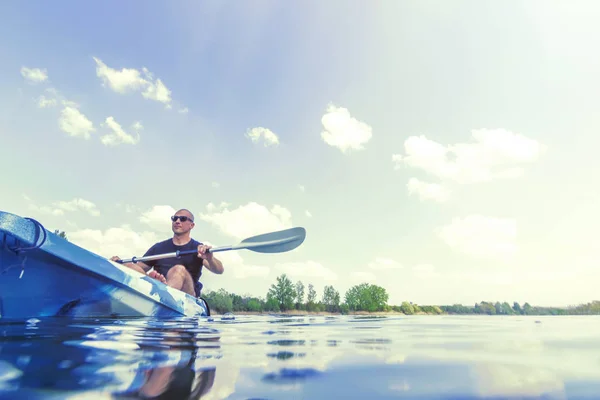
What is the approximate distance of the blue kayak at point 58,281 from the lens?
3.59 metres

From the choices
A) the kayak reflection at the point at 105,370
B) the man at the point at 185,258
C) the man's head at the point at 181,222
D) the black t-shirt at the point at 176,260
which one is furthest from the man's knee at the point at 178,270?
the kayak reflection at the point at 105,370

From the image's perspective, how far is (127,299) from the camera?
16.4ft

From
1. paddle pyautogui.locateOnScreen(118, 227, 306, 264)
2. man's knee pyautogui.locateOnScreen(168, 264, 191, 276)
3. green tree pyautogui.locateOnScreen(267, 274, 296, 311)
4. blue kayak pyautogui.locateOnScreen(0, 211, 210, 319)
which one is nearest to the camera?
blue kayak pyautogui.locateOnScreen(0, 211, 210, 319)

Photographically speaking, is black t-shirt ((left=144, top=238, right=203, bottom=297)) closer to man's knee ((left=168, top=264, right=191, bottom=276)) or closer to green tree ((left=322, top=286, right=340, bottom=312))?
man's knee ((left=168, top=264, right=191, bottom=276))

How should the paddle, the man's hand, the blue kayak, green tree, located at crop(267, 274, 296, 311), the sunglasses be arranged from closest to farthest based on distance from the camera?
the blue kayak < the man's hand < the sunglasses < the paddle < green tree, located at crop(267, 274, 296, 311)

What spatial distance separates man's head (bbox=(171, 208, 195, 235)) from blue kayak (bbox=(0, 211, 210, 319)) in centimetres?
191

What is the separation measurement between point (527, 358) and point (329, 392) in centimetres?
132

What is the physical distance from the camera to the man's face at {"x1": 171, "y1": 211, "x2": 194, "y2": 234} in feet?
23.8

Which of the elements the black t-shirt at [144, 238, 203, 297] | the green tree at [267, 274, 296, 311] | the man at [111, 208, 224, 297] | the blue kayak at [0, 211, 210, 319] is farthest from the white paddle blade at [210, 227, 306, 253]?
the green tree at [267, 274, 296, 311]

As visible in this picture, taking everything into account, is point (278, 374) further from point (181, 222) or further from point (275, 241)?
point (275, 241)

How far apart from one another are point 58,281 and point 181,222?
3153mm

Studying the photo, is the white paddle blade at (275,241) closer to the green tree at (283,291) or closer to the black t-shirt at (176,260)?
the black t-shirt at (176,260)

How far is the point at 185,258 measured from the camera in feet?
23.3

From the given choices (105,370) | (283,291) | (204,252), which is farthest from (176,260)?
(283,291)
